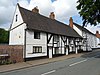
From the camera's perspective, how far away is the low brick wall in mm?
20297

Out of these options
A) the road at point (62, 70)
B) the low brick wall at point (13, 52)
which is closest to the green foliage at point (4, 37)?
the low brick wall at point (13, 52)

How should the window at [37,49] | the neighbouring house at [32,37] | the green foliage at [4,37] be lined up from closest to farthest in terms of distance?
the neighbouring house at [32,37] < the window at [37,49] < the green foliage at [4,37]

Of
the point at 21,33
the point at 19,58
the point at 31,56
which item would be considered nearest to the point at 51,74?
the point at 19,58

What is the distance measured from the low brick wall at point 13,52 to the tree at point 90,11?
10.8 m

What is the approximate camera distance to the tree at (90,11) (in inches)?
897

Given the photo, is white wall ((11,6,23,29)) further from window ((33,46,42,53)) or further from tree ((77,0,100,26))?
tree ((77,0,100,26))

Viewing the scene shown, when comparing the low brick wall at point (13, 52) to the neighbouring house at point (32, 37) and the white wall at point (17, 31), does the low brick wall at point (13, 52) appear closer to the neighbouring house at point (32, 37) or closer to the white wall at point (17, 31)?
the neighbouring house at point (32, 37)

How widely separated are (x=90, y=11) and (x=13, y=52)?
12598 millimetres

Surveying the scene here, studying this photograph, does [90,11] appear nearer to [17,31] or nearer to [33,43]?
[33,43]

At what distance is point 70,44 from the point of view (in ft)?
129

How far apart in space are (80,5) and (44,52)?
10.2 meters

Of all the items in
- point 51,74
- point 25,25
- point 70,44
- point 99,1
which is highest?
point 99,1

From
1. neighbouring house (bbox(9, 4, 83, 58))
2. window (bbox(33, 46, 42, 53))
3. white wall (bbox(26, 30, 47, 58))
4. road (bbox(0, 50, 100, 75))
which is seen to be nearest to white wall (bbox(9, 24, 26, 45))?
neighbouring house (bbox(9, 4, 83, 58))

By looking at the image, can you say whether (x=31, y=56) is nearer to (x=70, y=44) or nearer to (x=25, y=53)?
(x=25, y=53)
